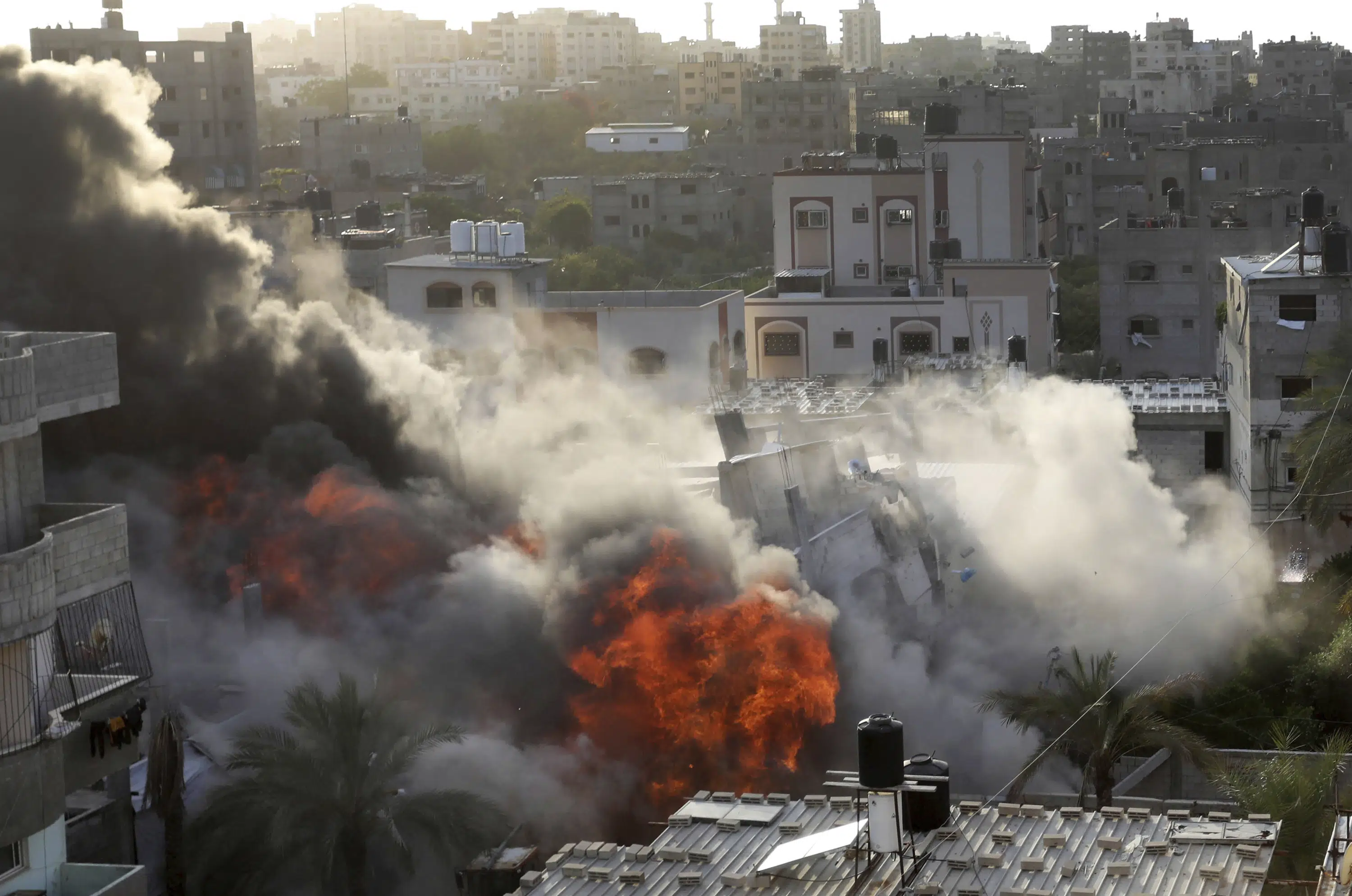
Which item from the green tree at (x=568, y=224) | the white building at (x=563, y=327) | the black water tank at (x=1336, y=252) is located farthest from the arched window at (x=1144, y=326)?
the green tree at (x=568, y=224)

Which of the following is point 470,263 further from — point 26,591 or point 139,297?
point 26,591

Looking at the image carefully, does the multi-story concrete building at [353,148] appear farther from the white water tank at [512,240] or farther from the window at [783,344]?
the white water tank at [512,240]

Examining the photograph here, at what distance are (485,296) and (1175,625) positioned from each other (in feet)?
73.0

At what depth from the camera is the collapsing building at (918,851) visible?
616 inches

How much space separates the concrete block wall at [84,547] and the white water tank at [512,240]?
3291 cm

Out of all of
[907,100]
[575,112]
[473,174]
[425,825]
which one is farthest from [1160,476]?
[575,112]

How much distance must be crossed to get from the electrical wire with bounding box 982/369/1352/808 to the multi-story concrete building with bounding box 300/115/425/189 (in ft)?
237

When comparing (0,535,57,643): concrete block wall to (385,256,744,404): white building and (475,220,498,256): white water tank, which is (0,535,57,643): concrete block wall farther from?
(475,220,498,256): white water tank

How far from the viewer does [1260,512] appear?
3925 cm

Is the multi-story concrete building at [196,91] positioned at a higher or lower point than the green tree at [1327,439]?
higher

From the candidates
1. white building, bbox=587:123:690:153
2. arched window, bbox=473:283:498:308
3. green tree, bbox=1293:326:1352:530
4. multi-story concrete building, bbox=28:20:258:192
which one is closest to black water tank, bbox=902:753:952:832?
green tree, bbox=1293:326:1352:530

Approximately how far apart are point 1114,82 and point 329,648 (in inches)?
5599

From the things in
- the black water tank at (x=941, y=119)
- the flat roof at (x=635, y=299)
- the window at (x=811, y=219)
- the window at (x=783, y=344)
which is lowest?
the window at (x=783, y=344)

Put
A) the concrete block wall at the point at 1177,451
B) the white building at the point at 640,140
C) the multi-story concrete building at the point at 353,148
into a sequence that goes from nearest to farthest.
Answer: the concrete block wall at the point at 1177,451, the multi-story concrete building at the point at 353,148, the white building at the point at 640,140
